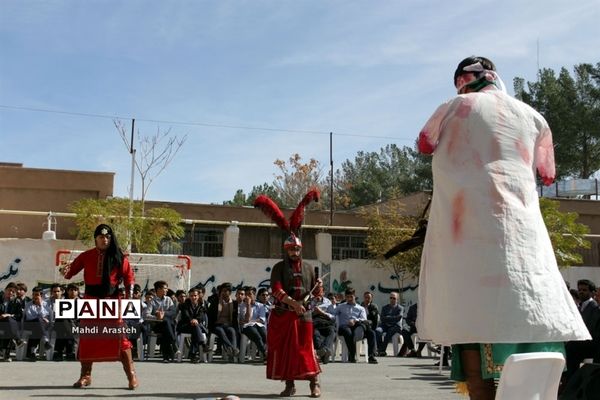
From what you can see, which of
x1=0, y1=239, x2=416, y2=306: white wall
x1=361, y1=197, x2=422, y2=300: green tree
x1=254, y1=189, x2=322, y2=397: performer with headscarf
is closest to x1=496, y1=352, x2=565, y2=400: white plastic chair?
x1=254, y1=189, x2=322, y2=397: performer with headscarf

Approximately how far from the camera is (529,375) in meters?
3.34

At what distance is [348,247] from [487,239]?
33.4 m

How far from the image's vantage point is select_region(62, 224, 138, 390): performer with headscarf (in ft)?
30.3

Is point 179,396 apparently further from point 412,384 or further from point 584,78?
point 584,78

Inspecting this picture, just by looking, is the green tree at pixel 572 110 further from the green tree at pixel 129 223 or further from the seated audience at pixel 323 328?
the seated audience at pixel 323 328

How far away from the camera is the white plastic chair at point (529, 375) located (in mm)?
3309

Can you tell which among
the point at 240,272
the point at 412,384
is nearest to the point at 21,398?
the point at 412,384

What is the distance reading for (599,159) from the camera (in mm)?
49750

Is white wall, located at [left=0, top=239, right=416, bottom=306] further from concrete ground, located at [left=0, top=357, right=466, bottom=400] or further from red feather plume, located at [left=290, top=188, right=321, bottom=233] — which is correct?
red feather plume, located at [left=290, top=188, right=321, bottom=233]

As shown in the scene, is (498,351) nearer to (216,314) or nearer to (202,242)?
(216,314)

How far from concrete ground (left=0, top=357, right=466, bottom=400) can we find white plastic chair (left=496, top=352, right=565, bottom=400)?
4561mm

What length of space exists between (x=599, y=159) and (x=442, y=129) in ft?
160

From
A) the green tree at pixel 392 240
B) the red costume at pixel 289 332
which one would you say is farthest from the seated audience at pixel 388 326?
the red costume at pixel 289 332

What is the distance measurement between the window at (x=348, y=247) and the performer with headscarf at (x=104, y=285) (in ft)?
A: 90.8
